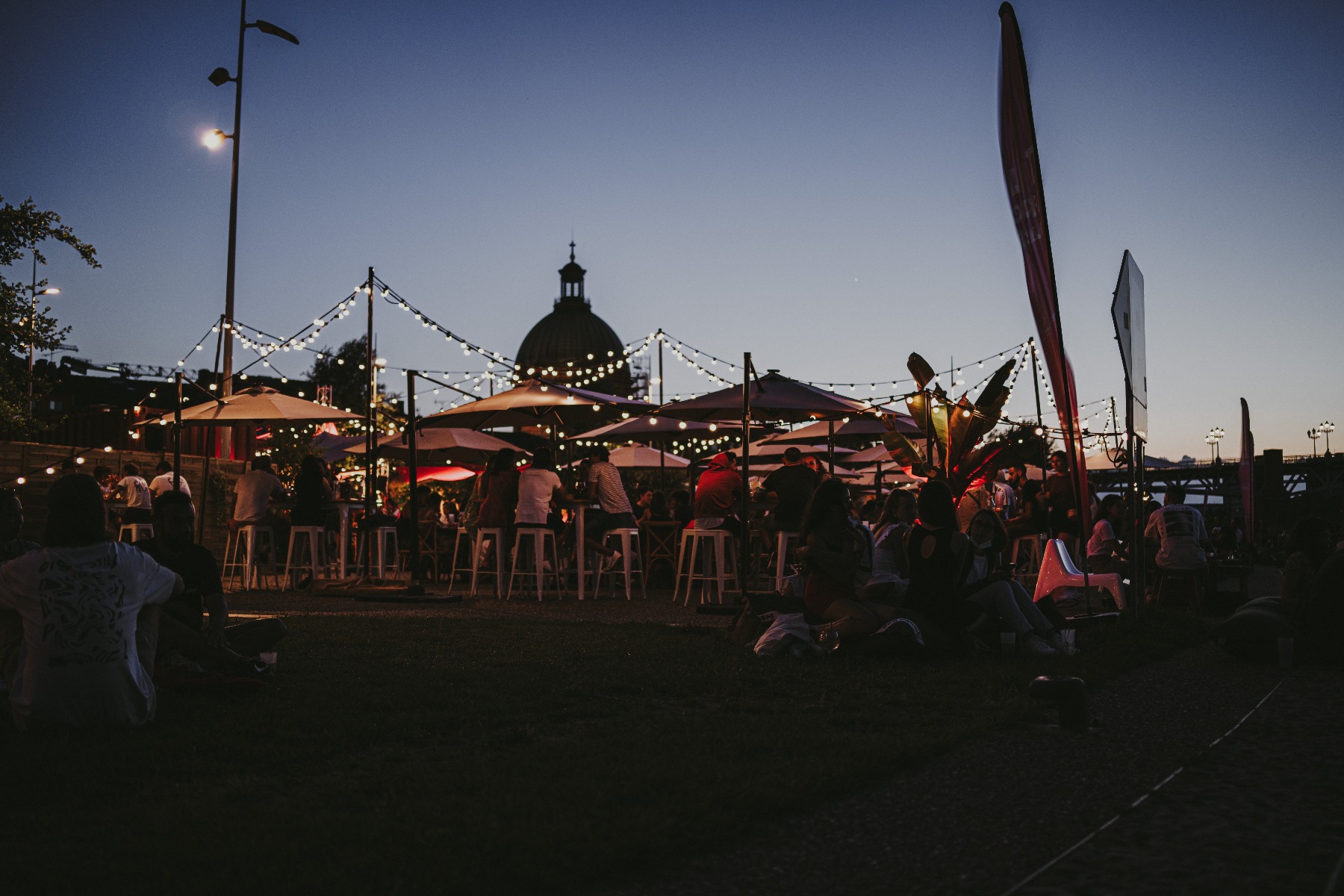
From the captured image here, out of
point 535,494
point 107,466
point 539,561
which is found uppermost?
point 107,466

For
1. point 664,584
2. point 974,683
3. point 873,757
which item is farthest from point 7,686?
point 664,584

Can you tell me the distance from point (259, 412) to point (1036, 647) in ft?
32.4

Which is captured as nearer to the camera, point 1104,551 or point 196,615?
point 196,615

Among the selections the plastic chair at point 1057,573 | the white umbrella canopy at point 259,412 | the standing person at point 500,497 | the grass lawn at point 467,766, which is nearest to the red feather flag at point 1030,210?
the plastic chair at point 1057,573

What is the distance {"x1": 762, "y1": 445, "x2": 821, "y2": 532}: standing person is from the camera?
35.8 feet

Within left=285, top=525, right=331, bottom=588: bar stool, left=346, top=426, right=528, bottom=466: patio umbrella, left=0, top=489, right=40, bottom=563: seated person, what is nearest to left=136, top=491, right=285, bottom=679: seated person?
left=0, top=489, right=40, bottom=563: seated person

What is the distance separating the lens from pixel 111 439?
3319cm

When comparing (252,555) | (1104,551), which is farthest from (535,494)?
(1104,551)

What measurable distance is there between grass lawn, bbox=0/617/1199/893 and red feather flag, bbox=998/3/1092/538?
2197mm

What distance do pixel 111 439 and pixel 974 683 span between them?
106 ft

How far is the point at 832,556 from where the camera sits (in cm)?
756

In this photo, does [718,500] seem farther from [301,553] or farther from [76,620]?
[76,620]

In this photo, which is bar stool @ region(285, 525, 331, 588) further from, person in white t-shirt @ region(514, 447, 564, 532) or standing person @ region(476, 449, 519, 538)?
person in white t-shirt @ region(514, 447, 564, 532)

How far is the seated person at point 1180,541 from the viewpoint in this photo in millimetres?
12109
